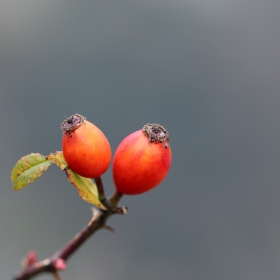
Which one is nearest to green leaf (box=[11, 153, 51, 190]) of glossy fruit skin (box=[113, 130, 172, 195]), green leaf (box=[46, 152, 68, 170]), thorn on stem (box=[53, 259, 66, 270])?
green leaf (box=[46, 152, 68, 170])

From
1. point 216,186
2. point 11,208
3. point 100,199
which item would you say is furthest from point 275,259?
point 100,199

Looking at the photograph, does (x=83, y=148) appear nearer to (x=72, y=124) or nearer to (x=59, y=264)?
(x=72, y=124)

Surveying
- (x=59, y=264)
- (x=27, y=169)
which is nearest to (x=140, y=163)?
(x=27, y=169)

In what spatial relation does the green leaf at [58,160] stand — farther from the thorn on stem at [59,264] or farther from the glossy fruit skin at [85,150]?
the thorn on stem at [59,264]

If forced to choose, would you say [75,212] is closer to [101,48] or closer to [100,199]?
[101,48]

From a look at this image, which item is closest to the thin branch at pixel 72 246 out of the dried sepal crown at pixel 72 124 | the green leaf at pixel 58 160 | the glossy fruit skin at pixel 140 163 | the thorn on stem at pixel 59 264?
the thorn on stem at pixel 59 264

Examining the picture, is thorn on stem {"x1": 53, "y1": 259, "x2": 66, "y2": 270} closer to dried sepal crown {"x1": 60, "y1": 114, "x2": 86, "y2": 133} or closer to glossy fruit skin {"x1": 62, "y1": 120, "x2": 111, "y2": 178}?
glossy fruit skin {"x1": 62, "y1": 120, "x2": 111, "y2": 178}
